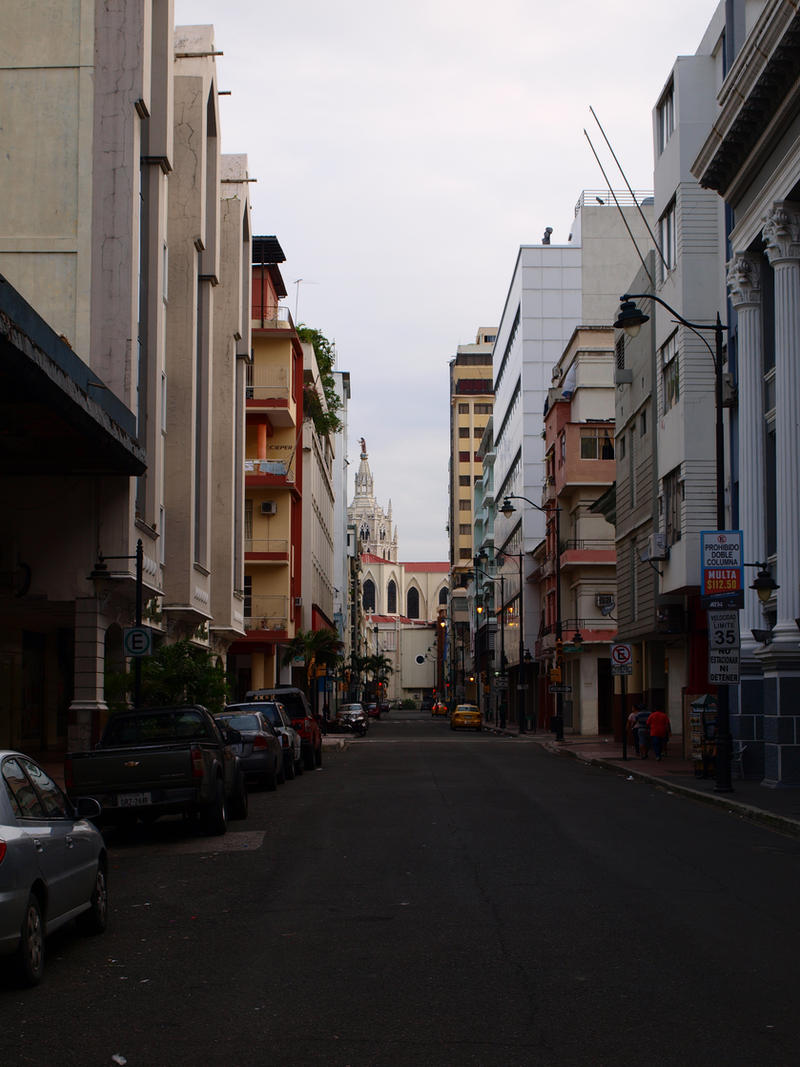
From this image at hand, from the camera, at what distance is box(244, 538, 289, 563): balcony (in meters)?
57.3

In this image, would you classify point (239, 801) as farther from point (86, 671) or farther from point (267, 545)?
point (267, 545)

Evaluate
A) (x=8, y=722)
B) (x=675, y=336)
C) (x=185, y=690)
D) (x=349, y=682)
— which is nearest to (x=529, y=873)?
(x=185, y=690)

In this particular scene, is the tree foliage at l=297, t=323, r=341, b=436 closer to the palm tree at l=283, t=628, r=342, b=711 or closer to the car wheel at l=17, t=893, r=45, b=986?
the palm tree at l=283, t=628, r=342, b=711

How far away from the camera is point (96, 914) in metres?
10.0

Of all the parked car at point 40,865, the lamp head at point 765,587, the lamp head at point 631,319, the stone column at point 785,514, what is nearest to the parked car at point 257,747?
the stone column at point 785,514

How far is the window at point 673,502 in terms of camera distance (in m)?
34.3

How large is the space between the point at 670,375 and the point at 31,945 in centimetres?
2947

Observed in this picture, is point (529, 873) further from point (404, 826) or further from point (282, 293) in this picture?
point (282, 293)

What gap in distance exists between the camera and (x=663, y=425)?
35656 millimetres

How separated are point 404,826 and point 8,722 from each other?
843 inches

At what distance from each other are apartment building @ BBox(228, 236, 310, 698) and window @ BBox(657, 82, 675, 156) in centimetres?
2426

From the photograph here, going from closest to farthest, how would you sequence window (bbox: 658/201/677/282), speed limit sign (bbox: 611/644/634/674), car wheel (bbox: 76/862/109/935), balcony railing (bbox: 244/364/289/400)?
car wheel (bbox: 76/862/109/935), window (bbox: 658/201/677/282), speed limit sign (bbox: 611/644/634/674), balcony railing (bbox: 244/364/289/400)

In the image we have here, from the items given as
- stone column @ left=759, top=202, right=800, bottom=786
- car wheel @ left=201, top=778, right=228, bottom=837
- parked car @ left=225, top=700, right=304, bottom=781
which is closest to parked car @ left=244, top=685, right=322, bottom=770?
parked car @ left=225, top=700, right=304, bottom=781

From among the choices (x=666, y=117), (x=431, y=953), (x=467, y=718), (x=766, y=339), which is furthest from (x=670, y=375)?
(x=467, y=718)
